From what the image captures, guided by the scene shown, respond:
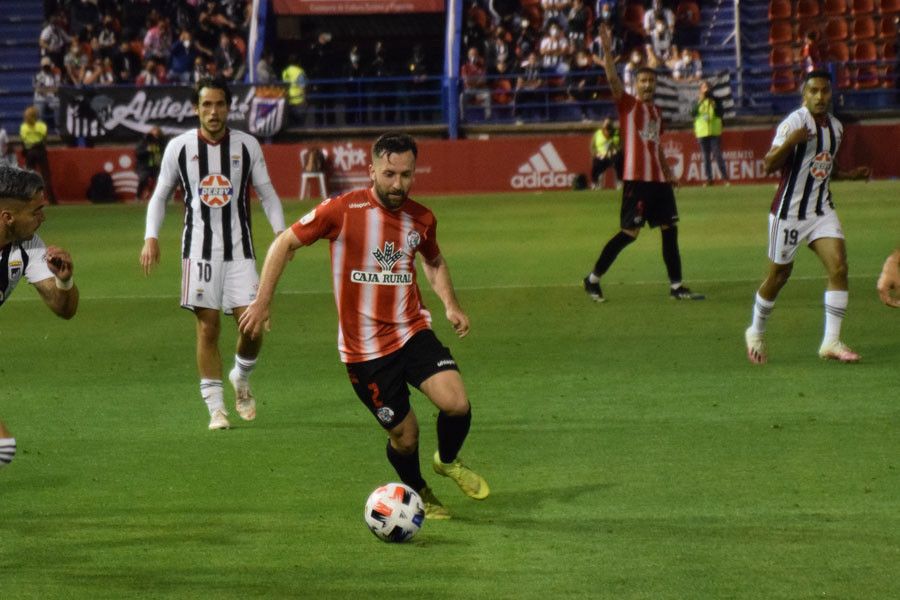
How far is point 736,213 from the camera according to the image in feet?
81.7

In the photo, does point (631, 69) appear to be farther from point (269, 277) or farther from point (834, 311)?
point (269, 277)

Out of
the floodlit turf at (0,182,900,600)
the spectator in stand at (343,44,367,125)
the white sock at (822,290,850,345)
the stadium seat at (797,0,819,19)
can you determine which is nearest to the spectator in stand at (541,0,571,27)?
the spectator in stand at (343,44,367,125)

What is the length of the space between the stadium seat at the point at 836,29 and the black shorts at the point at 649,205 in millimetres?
22420

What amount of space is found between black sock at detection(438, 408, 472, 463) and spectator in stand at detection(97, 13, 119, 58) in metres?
31.1

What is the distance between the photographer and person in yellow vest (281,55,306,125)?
3425cm

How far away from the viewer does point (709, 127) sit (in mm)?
30969

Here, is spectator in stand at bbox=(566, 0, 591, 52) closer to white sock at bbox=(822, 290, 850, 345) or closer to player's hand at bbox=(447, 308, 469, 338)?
white sock at bbox=(822, 290, 850, 345)

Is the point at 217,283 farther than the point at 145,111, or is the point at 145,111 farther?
the point at 145,111

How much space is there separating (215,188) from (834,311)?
5.17 m

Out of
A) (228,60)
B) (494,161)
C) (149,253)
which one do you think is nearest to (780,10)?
(494,161)

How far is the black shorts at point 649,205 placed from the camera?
50.3ft

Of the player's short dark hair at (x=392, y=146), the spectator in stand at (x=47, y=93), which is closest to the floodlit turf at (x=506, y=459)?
the player's short dark hair at (x=392, y=146)

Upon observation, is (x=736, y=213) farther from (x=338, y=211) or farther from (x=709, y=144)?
(x=338, y=211)

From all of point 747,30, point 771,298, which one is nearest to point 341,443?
point 771,298
